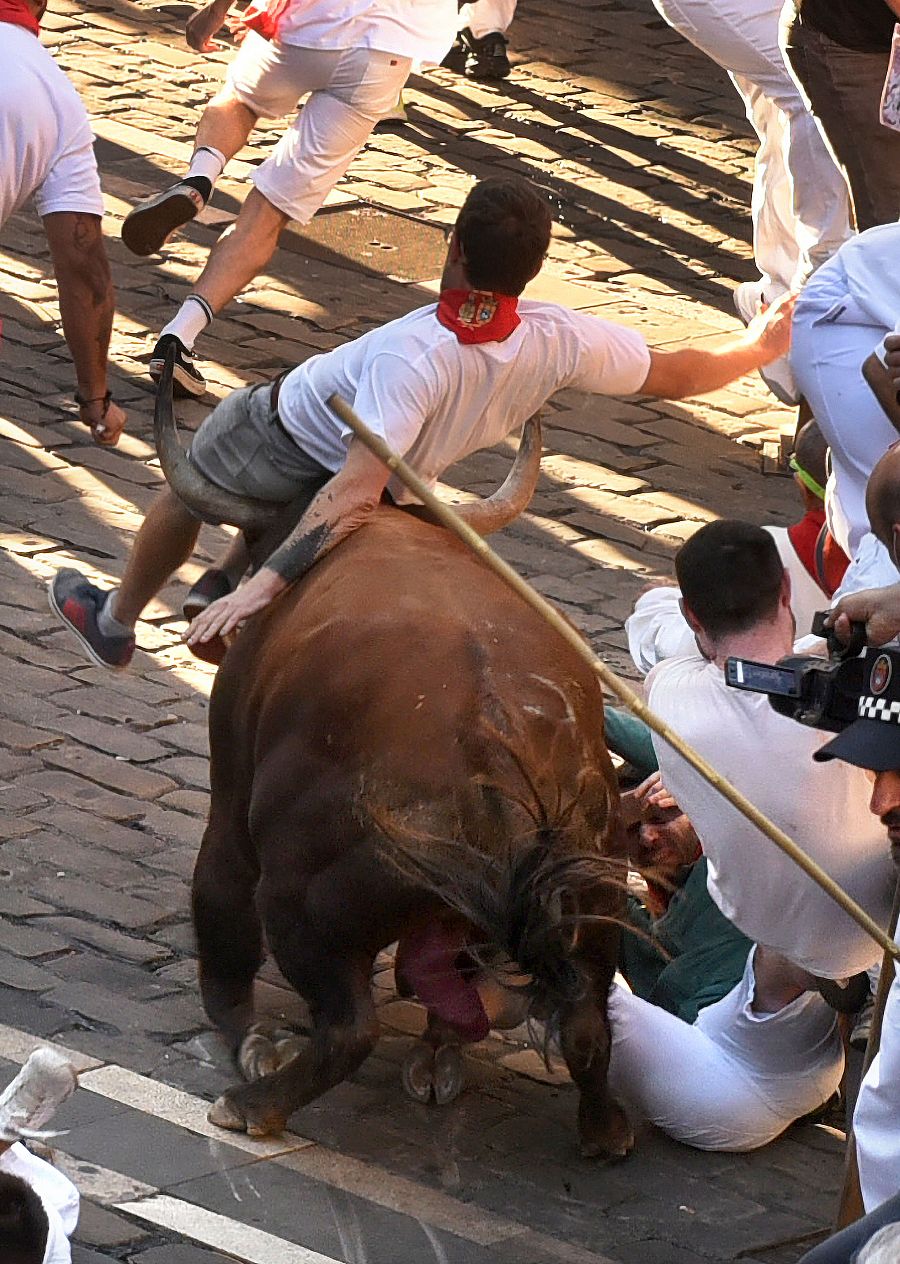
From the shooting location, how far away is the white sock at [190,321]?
8828 millimetres

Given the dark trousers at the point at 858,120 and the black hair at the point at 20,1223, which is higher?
the dark trousers at the point at 858,120

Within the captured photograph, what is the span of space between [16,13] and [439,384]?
11.1ft

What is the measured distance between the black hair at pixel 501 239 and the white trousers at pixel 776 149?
3.14m

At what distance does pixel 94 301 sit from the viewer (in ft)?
26.5

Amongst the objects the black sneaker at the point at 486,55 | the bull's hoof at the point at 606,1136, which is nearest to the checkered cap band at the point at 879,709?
the bull's hoof at the point at 606,1136

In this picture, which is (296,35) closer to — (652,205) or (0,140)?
(0,140)

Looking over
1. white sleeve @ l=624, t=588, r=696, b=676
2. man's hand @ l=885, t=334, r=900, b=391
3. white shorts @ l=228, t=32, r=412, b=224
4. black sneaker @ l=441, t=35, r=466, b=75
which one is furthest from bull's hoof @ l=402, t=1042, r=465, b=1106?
black sneaker @ l=441, t=35, r=466, b=75

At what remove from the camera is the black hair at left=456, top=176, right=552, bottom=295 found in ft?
17.5

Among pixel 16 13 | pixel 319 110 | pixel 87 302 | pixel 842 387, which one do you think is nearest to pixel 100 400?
pixel 87 302

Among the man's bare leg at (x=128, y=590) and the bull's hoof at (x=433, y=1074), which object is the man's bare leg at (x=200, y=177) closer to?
the man's bare leg at (x=128, y=590)

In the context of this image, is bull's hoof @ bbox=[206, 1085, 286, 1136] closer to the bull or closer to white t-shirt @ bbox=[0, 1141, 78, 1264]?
the bull

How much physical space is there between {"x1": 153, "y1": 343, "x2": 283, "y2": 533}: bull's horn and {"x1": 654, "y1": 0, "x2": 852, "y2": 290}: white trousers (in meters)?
3.41

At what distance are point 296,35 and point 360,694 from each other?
496 centimetres

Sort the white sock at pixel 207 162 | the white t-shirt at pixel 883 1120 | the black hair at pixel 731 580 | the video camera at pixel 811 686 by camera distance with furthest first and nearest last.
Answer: the white sock at pixel 207 162
the black hair at pixel 731 580
the video camera at pixel 811 686
the white t-shirt at pixel 883 1120
